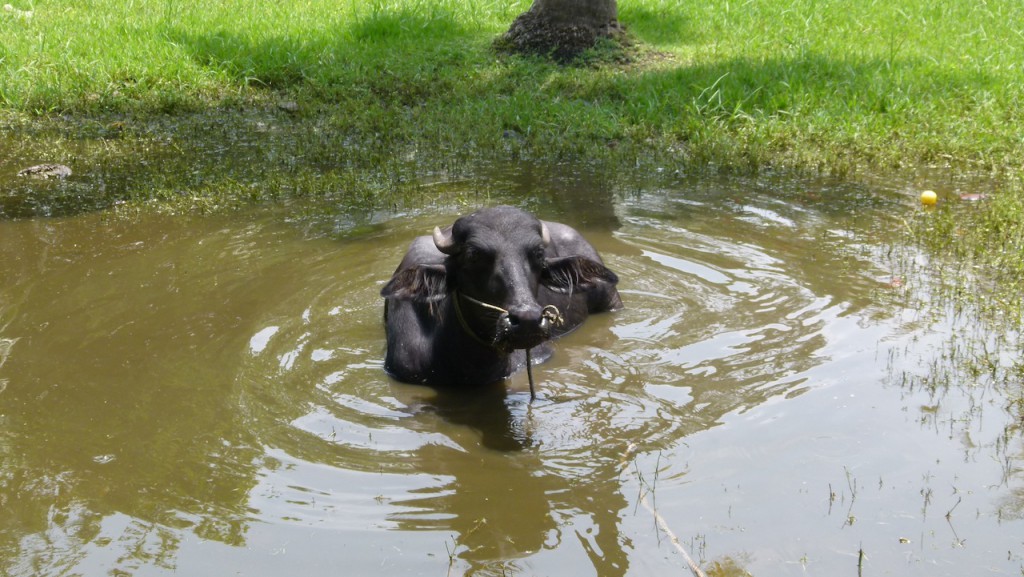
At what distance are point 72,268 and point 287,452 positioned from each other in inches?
113

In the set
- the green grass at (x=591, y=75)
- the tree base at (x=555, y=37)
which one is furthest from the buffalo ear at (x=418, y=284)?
the tree base at (x=555, y=37)

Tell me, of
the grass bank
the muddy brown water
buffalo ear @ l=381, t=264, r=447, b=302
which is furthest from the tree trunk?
buffalo ear @ l=381, t=264, r=447, b=302

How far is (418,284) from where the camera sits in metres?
4.80

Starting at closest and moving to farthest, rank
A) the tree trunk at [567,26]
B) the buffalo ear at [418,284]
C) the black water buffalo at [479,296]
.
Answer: the black water buffalo at [479,296]
the buffalo ear at [418,284]
the tree trunk at [567,26]

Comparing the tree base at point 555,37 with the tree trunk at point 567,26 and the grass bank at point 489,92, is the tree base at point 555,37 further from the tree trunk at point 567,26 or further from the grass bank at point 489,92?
the grass bank at point 489,92

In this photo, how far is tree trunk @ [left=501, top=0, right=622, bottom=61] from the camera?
36.0 ft

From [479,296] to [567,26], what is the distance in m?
6.94

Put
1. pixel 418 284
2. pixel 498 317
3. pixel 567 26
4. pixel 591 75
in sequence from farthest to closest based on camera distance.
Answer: pixel 567 26, pixel 591 75, pixel 418 284, pixel 498 317

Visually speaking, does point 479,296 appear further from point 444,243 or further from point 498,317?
point 444,243

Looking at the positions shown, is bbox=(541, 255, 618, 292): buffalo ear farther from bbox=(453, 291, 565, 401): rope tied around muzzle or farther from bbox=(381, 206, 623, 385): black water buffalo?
bbox=(453, 291, 565, 401): rope tied around muzzle

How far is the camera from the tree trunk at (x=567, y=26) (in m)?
11.0

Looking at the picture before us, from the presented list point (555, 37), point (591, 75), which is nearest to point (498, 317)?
point (591, 75)

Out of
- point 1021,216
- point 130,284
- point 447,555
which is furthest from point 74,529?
point 1021,216

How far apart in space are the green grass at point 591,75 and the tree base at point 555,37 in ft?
0.84
